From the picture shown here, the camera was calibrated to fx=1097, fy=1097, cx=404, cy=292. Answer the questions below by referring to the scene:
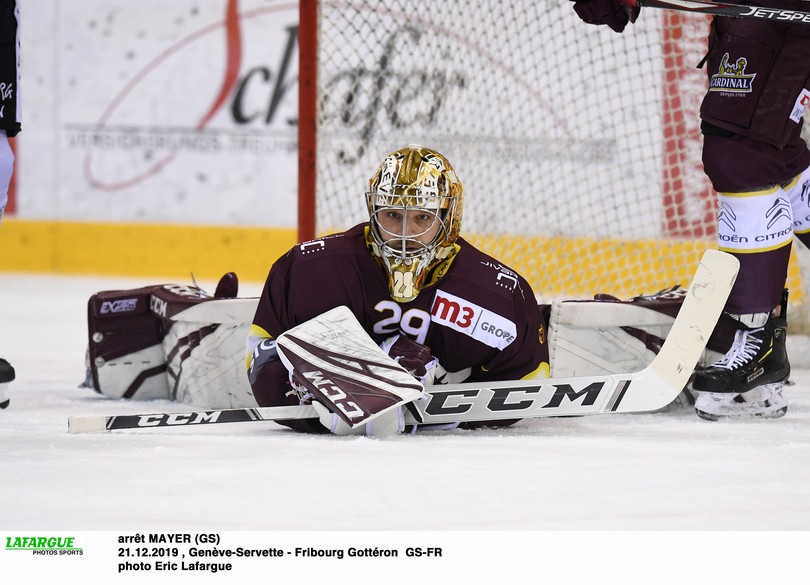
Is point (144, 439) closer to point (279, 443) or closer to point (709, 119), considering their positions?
point (279, 443)

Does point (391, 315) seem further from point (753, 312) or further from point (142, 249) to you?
point (142, 249)

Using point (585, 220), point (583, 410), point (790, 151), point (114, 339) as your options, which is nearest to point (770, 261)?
point (790, 151)

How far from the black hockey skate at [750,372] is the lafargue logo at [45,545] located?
1.51m

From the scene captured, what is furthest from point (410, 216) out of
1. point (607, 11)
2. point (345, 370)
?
point (607, 11)

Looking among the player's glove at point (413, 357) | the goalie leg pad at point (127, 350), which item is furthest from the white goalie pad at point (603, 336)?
the goalie leg pad at point (127, 350)

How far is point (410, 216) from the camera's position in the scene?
2104 mm

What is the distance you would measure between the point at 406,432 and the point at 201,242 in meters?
5.08

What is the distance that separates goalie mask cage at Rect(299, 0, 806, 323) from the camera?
3738 millimetres

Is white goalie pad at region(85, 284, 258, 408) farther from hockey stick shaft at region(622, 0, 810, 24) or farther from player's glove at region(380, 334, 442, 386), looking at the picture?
hockey stick shaft at region(622, 0, 810, 24)

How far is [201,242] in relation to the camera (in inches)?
275

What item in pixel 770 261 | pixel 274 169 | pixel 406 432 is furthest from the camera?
pixel 274 169

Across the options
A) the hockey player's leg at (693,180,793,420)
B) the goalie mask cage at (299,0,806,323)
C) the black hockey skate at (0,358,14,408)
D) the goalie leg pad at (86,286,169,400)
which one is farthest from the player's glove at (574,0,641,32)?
the black hockey skate at (0,358,14,408)

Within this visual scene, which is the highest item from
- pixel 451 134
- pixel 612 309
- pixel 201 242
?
pixel 451 134

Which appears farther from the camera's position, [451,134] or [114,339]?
[451,134]
